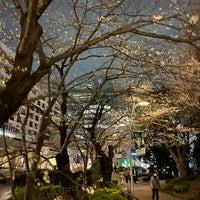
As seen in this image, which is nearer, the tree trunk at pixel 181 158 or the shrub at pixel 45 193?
the shrub at pixel 45 193

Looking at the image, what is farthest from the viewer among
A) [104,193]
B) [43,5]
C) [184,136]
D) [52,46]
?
[184,136]

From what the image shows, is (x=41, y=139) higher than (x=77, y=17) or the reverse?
the reverse

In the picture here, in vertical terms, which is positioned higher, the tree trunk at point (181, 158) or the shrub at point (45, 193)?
the tree trunk at point (181, 158)

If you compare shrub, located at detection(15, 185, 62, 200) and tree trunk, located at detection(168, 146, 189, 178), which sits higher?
tree trunk, located at detection(168, 146, 189, 178)

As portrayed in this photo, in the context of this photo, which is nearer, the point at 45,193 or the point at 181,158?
the point at 45,193

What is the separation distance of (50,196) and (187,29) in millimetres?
8944

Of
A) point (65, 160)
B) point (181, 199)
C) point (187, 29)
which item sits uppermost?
point (187, 29)

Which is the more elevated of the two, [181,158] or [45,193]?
[181,158]

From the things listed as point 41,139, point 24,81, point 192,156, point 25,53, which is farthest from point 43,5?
point 192,156

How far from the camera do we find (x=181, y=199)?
19734 millimetres

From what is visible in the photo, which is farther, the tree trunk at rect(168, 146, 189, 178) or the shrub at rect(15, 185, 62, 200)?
the tree trunk at rect(168, 146, 189, 178)

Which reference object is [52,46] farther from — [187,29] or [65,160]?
[187,29]

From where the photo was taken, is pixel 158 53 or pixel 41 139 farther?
pixel 158 53

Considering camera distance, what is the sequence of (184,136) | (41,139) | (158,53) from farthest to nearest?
(184,136)
(158,53)
(41,139)
